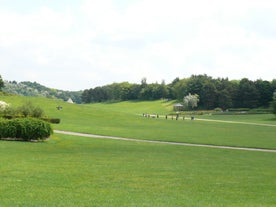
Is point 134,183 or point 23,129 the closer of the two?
point 134,183

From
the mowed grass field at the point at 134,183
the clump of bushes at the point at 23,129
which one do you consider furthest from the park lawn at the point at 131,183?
the clump of bushes at the point at 23,129

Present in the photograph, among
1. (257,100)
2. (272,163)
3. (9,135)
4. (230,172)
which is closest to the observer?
(230,172)

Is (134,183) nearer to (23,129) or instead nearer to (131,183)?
(131,183)

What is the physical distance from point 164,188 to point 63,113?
184 ft

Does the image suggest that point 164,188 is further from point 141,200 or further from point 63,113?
point 63,113

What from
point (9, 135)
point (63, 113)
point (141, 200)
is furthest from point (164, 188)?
point (63, 113)

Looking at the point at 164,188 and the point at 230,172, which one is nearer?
the point at 164,188

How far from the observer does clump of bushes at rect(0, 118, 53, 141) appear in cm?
2967

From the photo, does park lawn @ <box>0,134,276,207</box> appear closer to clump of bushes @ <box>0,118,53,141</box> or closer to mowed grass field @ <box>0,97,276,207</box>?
mowed grass field @ <box>0,97,276,207</box>

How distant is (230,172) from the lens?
59.8 ft

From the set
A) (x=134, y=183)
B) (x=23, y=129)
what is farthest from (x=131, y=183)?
(x=23, y=129)

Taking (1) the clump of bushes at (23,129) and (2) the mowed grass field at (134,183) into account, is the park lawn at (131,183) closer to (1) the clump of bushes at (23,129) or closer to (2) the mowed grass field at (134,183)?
(2) the mowed grass field at (134,183)

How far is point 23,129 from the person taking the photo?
97.5 ft

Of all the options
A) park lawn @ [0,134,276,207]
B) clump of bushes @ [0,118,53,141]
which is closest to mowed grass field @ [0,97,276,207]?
park lawn @ [0,134,276,207]
